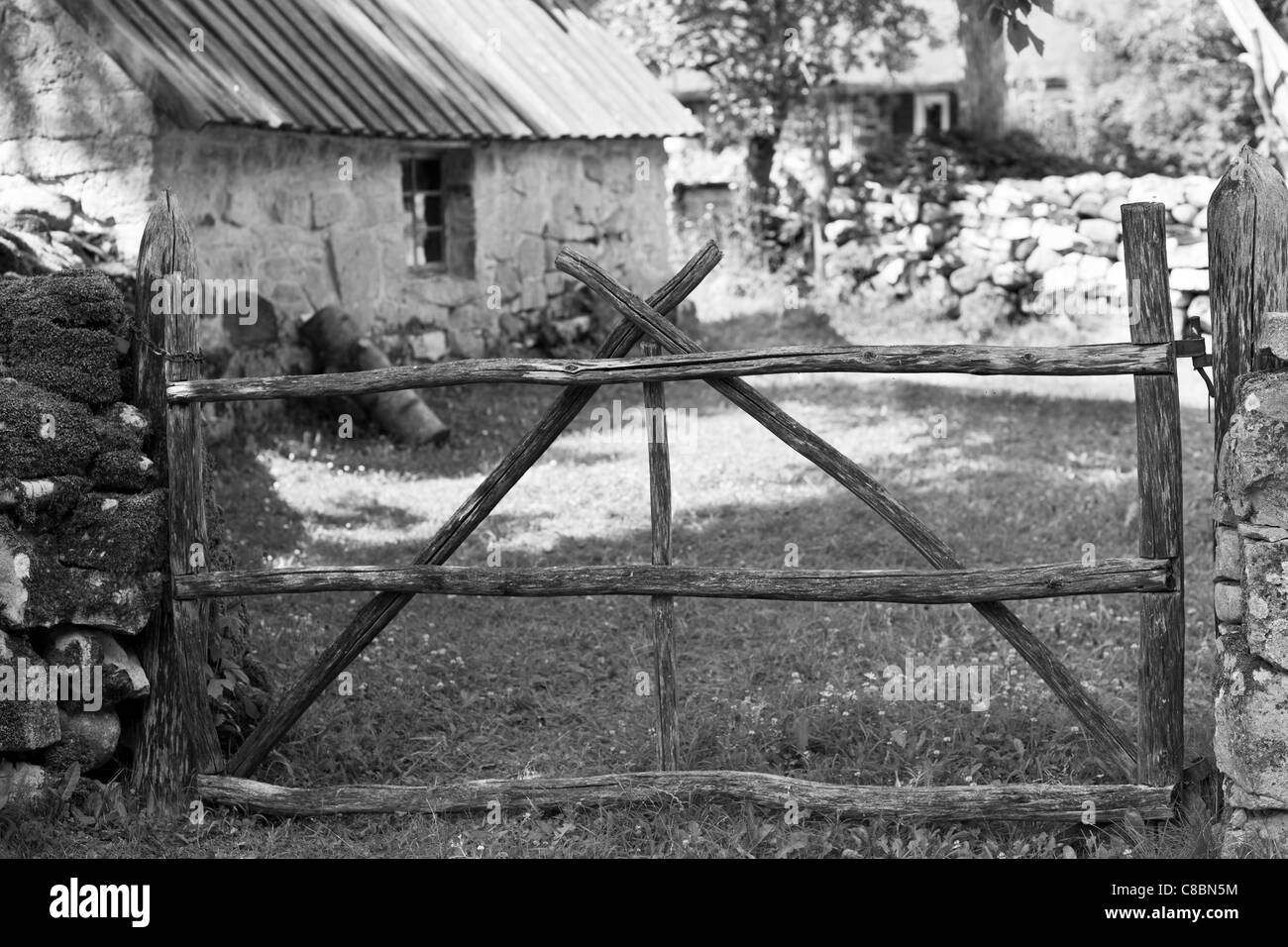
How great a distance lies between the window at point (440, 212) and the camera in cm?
1193

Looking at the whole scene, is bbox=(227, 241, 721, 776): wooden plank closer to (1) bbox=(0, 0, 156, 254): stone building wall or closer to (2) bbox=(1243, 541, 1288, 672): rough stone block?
(2) bbox=(1243, 541, 1288, 672): rough stone block

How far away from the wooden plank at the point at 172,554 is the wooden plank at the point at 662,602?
5.05 feet

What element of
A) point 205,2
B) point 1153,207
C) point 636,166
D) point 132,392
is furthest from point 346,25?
point 1153,207

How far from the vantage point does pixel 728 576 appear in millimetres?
4391

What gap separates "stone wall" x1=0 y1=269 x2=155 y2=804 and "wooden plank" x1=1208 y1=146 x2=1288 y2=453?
344 centimetres

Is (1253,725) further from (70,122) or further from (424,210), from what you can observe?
(424,210)

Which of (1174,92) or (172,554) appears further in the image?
(1174,92)

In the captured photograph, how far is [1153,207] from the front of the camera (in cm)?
408

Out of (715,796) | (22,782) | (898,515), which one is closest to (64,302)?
(22,782)

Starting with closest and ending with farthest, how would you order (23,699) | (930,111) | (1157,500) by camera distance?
(1157,500), (23,699), (930,111)

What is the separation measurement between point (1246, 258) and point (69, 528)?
3740 mm

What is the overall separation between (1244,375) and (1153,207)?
23.4 inches

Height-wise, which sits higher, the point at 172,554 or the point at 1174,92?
the point at 1174,92
